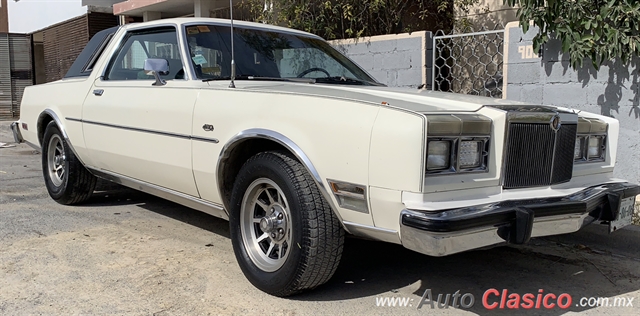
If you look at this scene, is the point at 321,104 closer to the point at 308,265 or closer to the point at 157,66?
the point at 308,265

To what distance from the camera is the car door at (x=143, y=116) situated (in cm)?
387


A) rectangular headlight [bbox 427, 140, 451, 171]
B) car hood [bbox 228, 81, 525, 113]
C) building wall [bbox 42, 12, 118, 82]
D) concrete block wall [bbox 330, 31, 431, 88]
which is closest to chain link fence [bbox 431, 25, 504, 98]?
concrete block wall [bbox 330, 31, 431, 88]

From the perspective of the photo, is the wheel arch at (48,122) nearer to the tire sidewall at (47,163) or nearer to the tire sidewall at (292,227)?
the tire sidewall at (47,163)

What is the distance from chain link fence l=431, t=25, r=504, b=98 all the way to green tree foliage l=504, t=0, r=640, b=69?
136 centimetres

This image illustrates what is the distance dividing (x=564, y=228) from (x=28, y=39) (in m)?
17.2

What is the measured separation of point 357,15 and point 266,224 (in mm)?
5626

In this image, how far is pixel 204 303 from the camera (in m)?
3.17

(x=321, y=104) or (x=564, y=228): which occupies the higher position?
(x=321, y=104)

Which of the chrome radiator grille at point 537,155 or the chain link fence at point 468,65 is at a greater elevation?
the chain link fence at point 468,65

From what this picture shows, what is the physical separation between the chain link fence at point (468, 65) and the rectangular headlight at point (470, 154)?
13.9 feet

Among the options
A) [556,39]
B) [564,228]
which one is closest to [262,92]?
[564,228]

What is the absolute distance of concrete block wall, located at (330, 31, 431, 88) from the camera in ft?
23.6

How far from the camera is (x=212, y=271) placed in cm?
369

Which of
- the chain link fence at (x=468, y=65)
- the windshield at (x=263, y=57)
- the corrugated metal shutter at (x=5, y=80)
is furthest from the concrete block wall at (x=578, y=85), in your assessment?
the corrugated metal shutter at (x=5, y=80)
